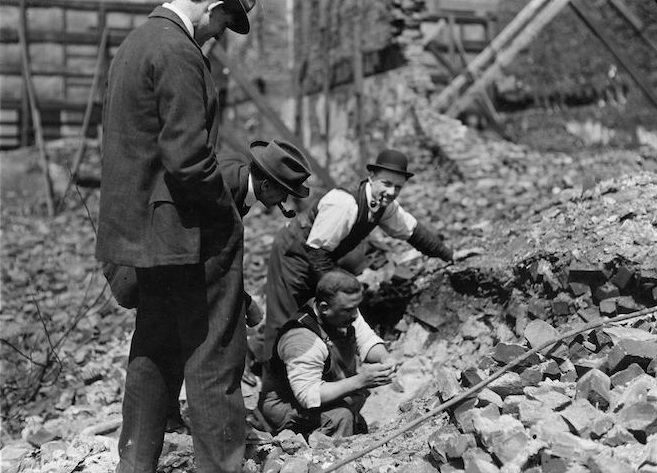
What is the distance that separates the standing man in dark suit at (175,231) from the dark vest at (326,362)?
931 millimetres

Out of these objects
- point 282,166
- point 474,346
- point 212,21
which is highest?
point 212,21

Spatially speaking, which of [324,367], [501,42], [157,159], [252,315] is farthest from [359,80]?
[157,159]

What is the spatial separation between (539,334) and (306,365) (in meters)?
1.10

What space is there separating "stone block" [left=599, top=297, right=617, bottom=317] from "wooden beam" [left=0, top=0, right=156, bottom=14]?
A: 10377 millimetres

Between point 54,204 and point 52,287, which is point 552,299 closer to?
point 52,287

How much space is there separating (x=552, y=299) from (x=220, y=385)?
2.19 metres

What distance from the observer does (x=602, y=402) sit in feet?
9.47

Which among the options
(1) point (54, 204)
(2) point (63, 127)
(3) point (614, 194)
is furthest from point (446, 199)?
(2) point (63, 127)

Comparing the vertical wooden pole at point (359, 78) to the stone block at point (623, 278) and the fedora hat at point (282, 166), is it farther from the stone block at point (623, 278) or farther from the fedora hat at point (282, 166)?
the fedora hat at point (282, 166)

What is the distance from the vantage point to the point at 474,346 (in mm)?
4430

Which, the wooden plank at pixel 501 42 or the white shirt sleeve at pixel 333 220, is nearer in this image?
the white shirt sleeve at pixel 333 220

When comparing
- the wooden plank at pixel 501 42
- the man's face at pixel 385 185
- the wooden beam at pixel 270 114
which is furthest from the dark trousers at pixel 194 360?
the wooden plank at pixel 501 42

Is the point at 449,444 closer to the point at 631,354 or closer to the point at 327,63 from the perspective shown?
the point at 631,354

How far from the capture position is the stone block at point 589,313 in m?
3.77
